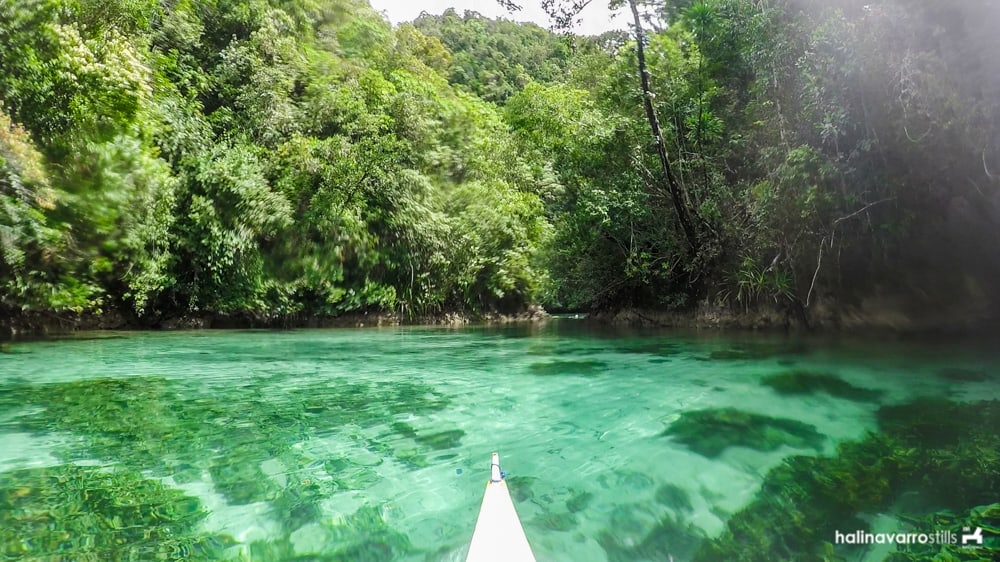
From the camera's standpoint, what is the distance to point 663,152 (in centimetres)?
1153

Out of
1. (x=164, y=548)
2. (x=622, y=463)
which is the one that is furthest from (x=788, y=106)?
(x=164, y=548)

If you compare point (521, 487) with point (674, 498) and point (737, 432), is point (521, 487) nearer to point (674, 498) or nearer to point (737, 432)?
point (674, 498)

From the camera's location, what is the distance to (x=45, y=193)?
1041 cm

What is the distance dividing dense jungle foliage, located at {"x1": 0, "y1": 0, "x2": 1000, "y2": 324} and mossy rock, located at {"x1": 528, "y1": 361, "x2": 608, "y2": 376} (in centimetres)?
431

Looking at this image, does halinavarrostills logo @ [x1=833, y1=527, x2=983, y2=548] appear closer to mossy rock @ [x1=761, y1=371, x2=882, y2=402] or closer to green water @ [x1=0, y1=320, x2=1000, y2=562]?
green water @ [x1=0, y1=320, x2=1000, y2=562]

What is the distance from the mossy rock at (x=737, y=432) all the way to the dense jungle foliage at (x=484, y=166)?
4.89 m

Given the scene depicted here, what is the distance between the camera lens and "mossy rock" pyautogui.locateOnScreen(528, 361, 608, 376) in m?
7.18

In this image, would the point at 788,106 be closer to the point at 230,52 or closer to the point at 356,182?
the point at 356,182

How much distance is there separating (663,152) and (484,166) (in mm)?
10359

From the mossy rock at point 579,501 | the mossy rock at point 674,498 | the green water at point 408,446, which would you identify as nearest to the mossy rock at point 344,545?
the green water at point 408,446

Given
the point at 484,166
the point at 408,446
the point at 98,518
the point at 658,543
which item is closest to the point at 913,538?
the point at 658,543

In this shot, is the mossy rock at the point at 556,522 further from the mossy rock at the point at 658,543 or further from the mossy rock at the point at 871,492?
the mossy rock at the point at 871,492

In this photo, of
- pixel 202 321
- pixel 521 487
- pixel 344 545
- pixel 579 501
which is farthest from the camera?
pixel 202 321

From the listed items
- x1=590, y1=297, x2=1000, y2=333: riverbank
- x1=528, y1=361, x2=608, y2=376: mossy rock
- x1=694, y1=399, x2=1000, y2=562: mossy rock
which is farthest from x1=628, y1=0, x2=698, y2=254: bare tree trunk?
x1=694, y1=399, x2=1000, y2=562: mossy rock
